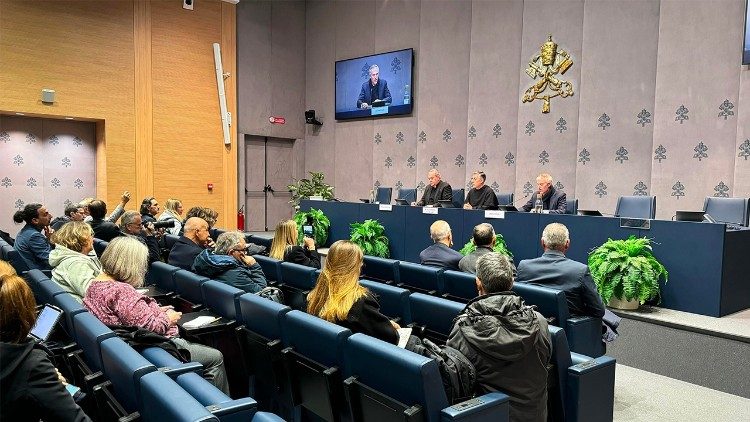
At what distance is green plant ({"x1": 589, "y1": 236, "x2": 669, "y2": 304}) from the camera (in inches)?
178

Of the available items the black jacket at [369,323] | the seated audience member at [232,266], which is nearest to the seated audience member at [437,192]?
the seated audience member at [232,266]

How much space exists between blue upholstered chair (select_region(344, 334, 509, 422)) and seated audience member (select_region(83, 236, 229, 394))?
0.89 m

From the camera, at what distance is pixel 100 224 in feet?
17.8

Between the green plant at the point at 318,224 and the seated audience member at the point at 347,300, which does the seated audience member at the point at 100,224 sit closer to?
the green plant at the point at 318,224

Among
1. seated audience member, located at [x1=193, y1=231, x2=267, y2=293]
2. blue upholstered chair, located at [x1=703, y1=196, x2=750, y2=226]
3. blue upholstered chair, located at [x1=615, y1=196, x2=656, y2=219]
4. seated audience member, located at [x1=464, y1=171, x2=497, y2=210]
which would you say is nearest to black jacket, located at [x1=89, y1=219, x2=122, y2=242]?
seated audience member, located at [x1=193, y1=231, x2=267, y2=293]

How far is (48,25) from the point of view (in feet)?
28.5

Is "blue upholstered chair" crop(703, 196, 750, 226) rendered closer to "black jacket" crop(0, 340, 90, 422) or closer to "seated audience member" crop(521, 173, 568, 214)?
"seated audience member" crop(521, 173, 568, 214)

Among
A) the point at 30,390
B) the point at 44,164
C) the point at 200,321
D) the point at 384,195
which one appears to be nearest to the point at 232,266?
the point at 200,321

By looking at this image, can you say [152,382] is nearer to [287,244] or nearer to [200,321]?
[200,321]

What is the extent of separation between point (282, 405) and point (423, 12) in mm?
8781

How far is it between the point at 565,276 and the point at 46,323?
2770 mm

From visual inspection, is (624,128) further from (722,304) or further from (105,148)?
(105,148)

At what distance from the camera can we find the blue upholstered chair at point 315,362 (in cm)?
205

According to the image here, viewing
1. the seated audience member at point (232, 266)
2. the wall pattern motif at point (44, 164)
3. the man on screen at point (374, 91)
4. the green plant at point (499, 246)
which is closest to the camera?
the seated audience member at point (232, 266)
